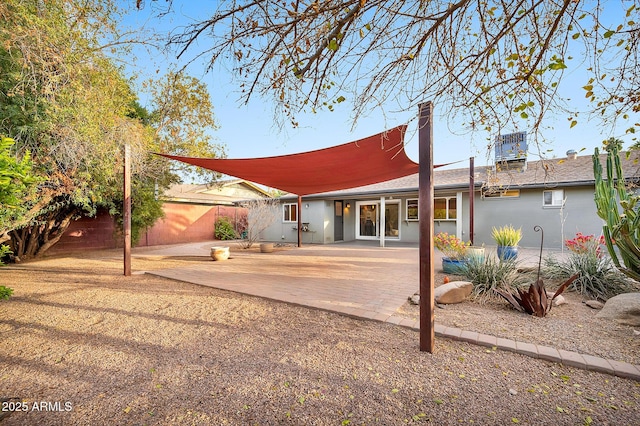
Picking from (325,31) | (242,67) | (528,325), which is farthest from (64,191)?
(528,325)

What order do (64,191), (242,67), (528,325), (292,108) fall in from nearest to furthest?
(242,67), (292,108), (528,325), (64,191)

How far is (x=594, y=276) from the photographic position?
4.20m

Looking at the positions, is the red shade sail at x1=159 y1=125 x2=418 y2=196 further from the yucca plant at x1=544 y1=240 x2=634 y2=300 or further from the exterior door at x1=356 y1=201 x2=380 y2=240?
the exterior door at x1=356 y1=201 x2=380 y2=240

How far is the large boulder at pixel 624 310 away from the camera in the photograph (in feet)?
9.73

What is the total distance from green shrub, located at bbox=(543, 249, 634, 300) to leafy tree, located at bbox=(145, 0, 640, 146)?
9.23ft

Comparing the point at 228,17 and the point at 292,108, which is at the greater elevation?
the point at 228,17

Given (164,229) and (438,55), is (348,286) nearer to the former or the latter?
(438,55)

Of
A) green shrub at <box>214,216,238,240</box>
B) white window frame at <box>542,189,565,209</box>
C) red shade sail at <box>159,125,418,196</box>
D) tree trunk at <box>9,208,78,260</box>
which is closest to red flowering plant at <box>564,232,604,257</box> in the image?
red shade sail at <box>159,125,418,196</box>

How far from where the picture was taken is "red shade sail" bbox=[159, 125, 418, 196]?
407 centimetres

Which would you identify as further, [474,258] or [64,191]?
[64,191]

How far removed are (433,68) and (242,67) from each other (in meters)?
1.78

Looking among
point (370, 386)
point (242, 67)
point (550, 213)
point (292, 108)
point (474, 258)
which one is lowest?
point (370, 386)

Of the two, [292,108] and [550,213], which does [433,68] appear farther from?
A: [550,213]

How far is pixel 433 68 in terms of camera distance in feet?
8.53
